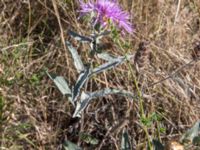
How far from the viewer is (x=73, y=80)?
1.87m

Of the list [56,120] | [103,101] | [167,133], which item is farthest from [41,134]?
[167,133]

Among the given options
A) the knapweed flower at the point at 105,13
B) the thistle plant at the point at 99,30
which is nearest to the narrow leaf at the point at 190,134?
the thistle plant at the point at 99,30

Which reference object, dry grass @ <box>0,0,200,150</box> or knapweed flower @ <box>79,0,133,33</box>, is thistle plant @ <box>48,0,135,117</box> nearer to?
knapweed flower @ <box>79,0,133,33</box>

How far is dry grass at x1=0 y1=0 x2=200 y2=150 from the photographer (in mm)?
1726

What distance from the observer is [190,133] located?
126 centimetres

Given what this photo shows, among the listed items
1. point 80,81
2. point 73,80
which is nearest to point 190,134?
point 80,81

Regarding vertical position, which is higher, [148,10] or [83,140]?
[148,10]

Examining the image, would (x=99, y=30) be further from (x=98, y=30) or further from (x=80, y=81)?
(x=80, y=81)

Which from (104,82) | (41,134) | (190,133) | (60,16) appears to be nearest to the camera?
(190,133)

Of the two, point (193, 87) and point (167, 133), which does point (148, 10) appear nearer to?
point (193, 87)

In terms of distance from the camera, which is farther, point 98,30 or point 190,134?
point 98,30

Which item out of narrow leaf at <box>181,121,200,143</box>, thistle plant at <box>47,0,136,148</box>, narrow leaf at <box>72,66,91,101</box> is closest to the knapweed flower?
thistle plant at <box>47,0,136,148</box>

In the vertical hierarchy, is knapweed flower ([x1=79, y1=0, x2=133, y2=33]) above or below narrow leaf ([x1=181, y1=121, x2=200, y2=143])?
above

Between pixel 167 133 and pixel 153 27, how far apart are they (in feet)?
1.77
